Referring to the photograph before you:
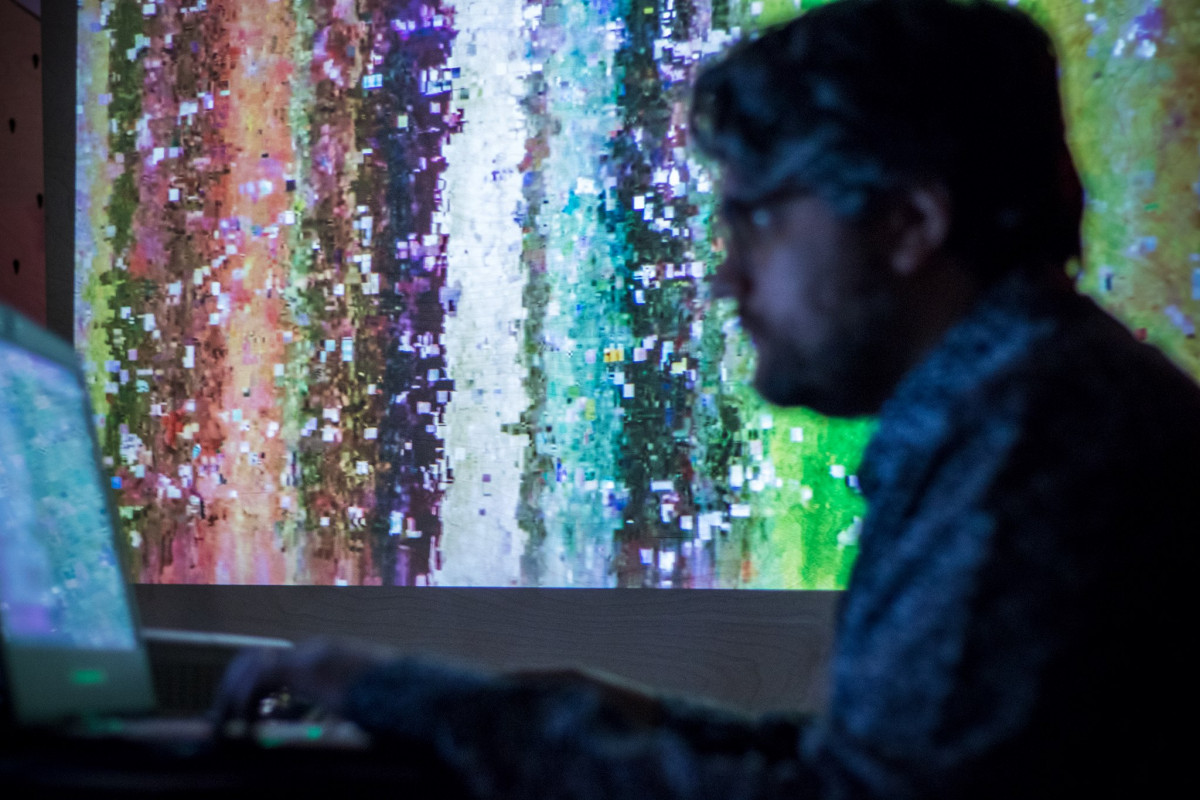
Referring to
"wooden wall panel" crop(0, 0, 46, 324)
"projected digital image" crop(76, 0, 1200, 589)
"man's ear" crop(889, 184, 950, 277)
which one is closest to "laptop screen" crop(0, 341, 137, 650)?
"man's ear" crop(889, 184, 950, 277)

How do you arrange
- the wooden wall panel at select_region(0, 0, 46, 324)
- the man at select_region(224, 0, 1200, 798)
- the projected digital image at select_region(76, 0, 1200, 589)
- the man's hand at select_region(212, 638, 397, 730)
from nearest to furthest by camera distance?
the man at select_region(224, 0, 1200, 798) → the man's hand at select_region(212, 638, 397, 730) → the projected digital image at select_region(76, 0, 1200, 589) → the wooden wall panel at select_region(0, 0, 46, 324)

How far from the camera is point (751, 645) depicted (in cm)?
180

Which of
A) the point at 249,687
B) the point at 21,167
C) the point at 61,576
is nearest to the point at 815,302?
the point at 249,687

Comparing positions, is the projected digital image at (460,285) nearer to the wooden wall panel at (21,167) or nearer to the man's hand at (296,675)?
the wooden wall panel at (21,167)

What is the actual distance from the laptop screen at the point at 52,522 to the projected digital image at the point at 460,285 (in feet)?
3.17

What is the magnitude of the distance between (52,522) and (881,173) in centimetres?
74

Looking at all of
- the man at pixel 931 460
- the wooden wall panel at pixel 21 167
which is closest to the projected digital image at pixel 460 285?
the wooden wall panel at pixel 21 167

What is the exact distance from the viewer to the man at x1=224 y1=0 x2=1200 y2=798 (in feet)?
1.94

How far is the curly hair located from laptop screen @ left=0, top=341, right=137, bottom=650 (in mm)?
625

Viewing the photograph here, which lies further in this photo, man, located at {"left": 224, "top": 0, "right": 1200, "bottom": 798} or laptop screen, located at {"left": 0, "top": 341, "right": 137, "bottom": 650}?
laptop screen, located at {"left": 0, "top": 341, "right": 137, "bottom": 650}

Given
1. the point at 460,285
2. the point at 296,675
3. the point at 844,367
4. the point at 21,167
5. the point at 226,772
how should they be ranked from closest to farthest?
the point at 226,772
the point at 296,675
the point at 844,367
the point at 460,285
the point at 21,167

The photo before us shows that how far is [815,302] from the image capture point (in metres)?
0.84

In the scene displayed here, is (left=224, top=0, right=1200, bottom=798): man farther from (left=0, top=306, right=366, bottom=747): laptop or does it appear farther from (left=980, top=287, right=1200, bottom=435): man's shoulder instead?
(left=0, top=306, right=366, bottom=747): laptop

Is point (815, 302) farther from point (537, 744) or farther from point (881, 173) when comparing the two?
point (537, 744)
